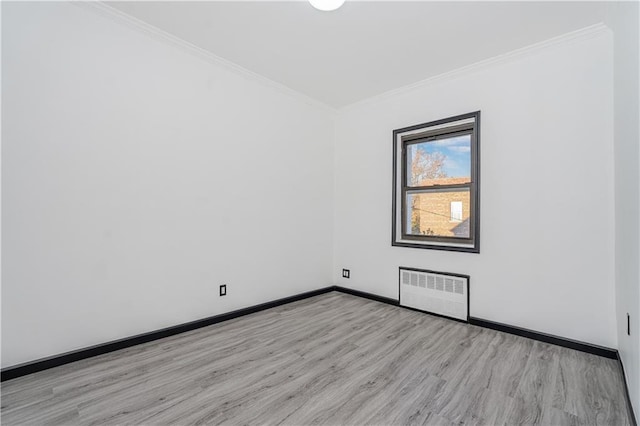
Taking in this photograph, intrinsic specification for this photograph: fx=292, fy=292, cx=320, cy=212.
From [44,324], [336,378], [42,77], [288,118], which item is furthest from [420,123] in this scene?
[44,324]

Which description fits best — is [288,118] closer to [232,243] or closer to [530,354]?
[232,243]

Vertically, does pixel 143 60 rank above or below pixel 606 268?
above

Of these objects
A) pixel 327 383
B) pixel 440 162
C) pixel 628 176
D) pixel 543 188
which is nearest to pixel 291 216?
pixel 440 162

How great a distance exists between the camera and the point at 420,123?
3.54m

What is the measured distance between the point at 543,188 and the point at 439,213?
1052 millimetres

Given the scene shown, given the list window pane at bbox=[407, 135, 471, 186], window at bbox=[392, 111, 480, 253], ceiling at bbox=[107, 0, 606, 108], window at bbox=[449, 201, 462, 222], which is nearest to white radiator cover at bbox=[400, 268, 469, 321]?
window at bbox=[392, 111, 480, 253]

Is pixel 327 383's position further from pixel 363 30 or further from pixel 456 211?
pixel 363 30

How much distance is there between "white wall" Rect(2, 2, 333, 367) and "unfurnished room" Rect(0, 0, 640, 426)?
0.6 inches

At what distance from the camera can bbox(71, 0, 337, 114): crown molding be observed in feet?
7.52

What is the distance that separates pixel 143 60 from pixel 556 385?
406 centimetres

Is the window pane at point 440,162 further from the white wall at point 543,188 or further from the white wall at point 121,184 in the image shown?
the white wall at point 121,184

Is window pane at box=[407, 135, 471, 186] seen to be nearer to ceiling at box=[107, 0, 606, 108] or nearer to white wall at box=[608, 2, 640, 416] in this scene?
ceiling at box=[107, 0, 606, 108]

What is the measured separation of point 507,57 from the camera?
9.43ft

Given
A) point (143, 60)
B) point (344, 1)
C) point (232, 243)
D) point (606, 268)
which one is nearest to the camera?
point (344, 1)
